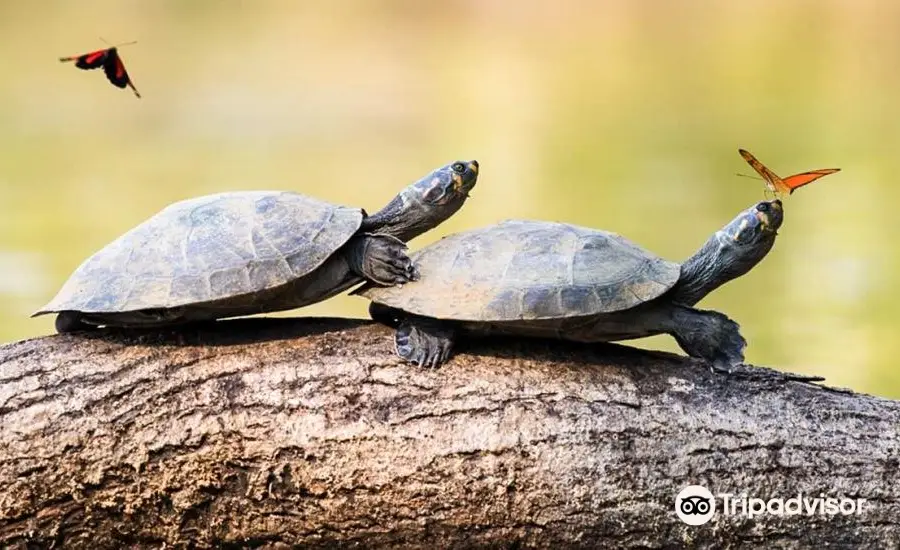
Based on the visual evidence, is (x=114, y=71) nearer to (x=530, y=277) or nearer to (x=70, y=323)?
(x=70, y=323)

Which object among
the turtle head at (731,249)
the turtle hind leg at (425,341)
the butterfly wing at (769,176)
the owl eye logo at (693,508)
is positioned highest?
the butterfly wing at (769,176)

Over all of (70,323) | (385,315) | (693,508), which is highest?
(385,315)

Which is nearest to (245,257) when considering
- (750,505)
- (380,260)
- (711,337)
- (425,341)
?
(380,260)

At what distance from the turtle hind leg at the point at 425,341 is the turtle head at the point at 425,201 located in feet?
1.07

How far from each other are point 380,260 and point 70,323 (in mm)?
917

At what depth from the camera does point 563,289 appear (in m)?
2.31

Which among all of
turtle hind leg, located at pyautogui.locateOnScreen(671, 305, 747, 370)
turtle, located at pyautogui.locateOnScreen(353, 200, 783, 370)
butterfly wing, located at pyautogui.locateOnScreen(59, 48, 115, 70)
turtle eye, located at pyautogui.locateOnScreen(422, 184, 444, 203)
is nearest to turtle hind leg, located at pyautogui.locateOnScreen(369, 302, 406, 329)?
turtle, located at pyautogui.locateOnScreen(353, 200, 783, 370)

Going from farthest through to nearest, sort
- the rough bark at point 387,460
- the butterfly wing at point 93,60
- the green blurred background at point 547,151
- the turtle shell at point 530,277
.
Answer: the green blurred background at point 547,151 < the butterfly wing at point 93,60 < the turtle shell at point 530,277 < the rough bark at point 387,460

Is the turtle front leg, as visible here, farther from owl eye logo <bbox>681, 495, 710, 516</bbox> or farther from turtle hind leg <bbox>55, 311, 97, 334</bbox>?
owl eye logo <bbox>681, 495, 710, 516</bbox>

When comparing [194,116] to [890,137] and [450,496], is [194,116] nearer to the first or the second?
[450,496]

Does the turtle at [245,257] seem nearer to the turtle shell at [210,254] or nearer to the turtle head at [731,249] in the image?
the turtle shell at [210,254]

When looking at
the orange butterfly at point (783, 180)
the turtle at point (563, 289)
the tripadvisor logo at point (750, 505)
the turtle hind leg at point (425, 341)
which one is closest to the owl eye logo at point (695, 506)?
the tripadvisor logo at point (750, 505)

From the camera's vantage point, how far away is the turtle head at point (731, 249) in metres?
2.49

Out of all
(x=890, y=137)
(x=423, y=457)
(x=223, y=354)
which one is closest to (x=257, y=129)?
(x=223, y=354)
